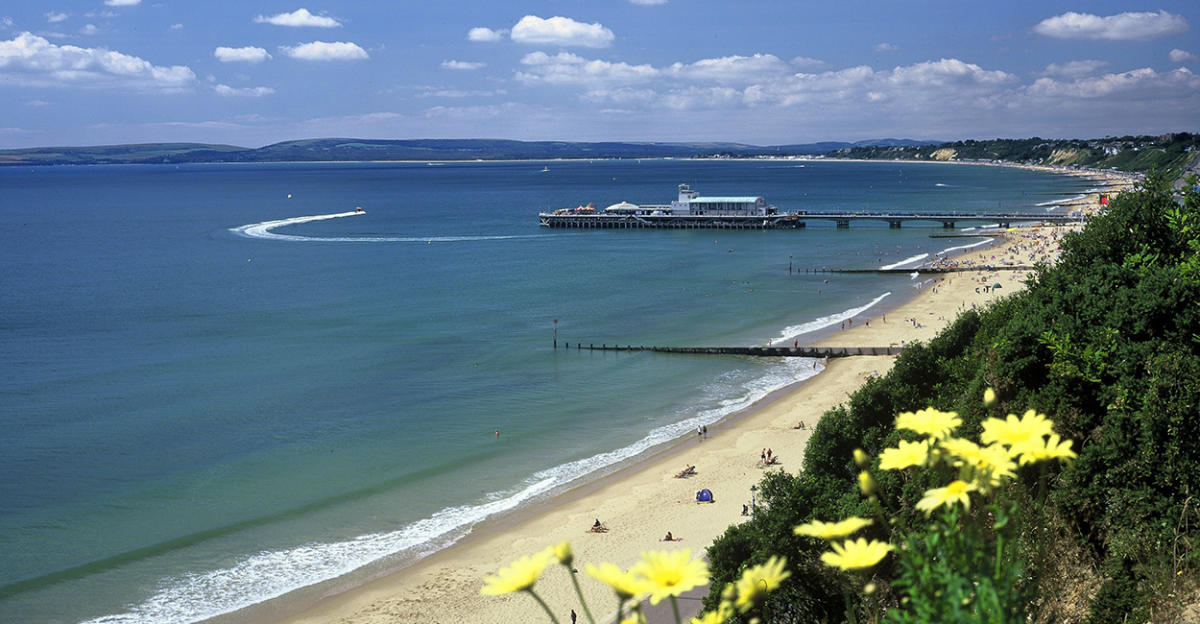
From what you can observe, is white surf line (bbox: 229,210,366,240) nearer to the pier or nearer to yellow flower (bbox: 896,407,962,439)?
the pier

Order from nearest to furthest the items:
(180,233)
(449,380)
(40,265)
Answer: (449,380) < (40,265) < (180,233)

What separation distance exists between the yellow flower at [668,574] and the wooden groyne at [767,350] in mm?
44936

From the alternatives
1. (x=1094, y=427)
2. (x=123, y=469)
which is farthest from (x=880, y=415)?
(x=123, y=469)

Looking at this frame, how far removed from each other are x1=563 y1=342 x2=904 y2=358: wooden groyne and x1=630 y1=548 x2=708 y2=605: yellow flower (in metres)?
44.9

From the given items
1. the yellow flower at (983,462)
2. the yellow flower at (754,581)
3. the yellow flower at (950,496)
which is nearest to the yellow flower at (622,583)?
the yellow flower at (754,581)

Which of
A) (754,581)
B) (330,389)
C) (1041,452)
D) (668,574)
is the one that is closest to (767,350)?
(330,389)

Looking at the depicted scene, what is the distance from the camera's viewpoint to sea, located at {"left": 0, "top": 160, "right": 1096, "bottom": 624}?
1037 inches

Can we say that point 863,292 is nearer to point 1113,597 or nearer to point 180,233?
point 1113,597

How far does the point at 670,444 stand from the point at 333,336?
26263 mm

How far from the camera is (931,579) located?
3742mm

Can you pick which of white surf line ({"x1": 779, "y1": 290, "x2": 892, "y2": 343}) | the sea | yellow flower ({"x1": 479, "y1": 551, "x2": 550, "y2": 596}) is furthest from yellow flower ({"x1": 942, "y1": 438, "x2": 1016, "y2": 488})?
white surf line ({"x1": 779, "y1": 290, "x2": 892, "y2": 343})

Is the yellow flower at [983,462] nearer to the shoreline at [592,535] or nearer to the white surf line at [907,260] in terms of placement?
the shoreline at [592,535]

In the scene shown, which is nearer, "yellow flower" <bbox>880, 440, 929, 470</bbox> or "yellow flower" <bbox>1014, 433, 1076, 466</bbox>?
"yellow flower" <bbox>1014, 433, 1076, 466</bbox>

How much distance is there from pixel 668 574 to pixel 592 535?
23.7 meters
